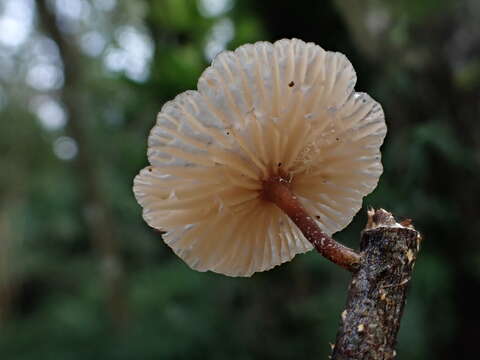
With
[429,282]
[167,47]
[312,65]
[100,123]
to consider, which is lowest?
[312,65]

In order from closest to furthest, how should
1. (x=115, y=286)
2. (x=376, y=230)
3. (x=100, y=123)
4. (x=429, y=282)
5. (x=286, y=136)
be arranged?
(x=376, y=230)
(x=286, y=136)
(x=429, y=282)
(x=115, y=286)
(x=100, y=123)

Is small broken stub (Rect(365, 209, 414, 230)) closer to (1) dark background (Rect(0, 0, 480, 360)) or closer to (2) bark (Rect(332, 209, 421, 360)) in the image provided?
(2) bark (Rect(332, 209, 421, 360))

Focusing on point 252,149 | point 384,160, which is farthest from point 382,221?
point 384,160

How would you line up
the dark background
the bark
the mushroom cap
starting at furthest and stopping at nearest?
the dark background < the mushroom cap < the bark

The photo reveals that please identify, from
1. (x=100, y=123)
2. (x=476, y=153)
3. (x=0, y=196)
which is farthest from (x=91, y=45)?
(x=476, y=153)

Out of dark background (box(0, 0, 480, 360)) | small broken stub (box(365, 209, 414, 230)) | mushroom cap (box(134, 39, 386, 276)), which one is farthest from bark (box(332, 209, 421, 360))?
dark background (box(0, 0, 480, 360))

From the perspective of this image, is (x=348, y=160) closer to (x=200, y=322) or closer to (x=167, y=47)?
(x=167, y=47)
